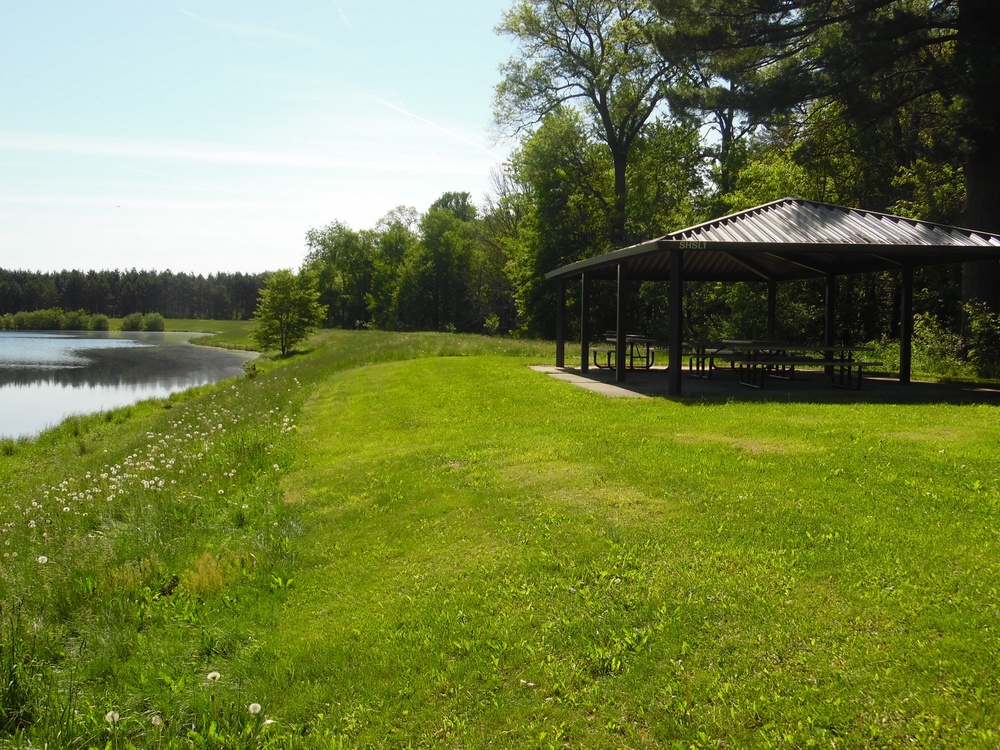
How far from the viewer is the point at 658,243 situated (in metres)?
10.8

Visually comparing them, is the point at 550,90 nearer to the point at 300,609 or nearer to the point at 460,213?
the point at 300,609

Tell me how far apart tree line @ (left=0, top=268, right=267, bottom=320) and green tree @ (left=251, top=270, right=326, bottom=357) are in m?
54.3

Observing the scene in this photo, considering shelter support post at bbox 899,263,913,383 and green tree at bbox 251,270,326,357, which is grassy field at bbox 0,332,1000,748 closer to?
shelter support post at bbox 899,263,913,383

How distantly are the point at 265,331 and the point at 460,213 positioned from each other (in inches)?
1952

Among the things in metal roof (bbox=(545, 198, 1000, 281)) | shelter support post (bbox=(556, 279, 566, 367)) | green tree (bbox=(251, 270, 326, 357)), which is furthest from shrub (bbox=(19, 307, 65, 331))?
metal roof (bbox=(545, 198, 1000, 281))

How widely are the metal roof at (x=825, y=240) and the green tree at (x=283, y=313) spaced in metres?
29.3

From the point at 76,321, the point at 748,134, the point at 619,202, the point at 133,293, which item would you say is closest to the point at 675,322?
the point at 748,134

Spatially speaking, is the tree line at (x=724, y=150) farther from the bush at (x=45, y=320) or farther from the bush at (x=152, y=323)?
the bush at (x=45, y=320)

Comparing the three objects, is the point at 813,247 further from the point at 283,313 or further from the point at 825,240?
the point at 283,313

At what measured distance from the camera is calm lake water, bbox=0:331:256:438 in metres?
22.2

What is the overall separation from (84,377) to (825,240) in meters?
31.1

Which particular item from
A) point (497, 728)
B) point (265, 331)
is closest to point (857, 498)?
point (497, 728)

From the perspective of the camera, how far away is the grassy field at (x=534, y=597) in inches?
128

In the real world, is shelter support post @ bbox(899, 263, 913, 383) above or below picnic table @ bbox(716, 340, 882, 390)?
above
